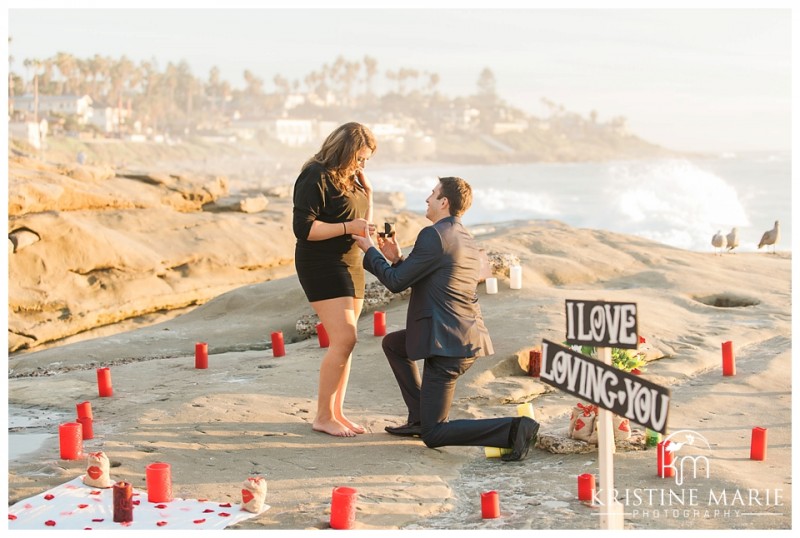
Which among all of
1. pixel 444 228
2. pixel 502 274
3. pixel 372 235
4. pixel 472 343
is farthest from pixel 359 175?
pixel 502 274

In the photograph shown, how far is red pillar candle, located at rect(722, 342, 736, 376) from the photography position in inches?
319

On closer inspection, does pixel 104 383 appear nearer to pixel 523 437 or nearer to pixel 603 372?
pixel 523 437

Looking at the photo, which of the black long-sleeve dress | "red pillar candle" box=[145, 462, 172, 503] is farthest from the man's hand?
"red pillar candle" box=[145, 462, 172, 503]

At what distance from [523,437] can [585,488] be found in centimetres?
83

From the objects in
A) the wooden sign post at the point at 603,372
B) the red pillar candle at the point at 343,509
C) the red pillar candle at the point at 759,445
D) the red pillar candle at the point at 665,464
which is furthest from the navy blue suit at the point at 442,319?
the wooden sign post at the point at 603,372

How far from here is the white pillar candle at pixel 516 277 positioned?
405 inches

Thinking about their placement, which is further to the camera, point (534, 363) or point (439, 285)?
point (534, 363)

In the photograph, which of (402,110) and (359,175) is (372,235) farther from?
(402,110)

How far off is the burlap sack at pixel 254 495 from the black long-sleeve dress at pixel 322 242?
164 centimetres

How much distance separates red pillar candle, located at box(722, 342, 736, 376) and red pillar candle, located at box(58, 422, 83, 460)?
16.9 feet

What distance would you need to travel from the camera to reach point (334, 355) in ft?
20.9

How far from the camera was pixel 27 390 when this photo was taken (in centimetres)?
763

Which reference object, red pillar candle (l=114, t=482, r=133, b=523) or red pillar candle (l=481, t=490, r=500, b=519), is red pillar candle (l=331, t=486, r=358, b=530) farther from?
red pillar candle (l=114, t=482, r=133, b=523)

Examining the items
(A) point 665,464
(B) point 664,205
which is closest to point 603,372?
(A) point 665,464
